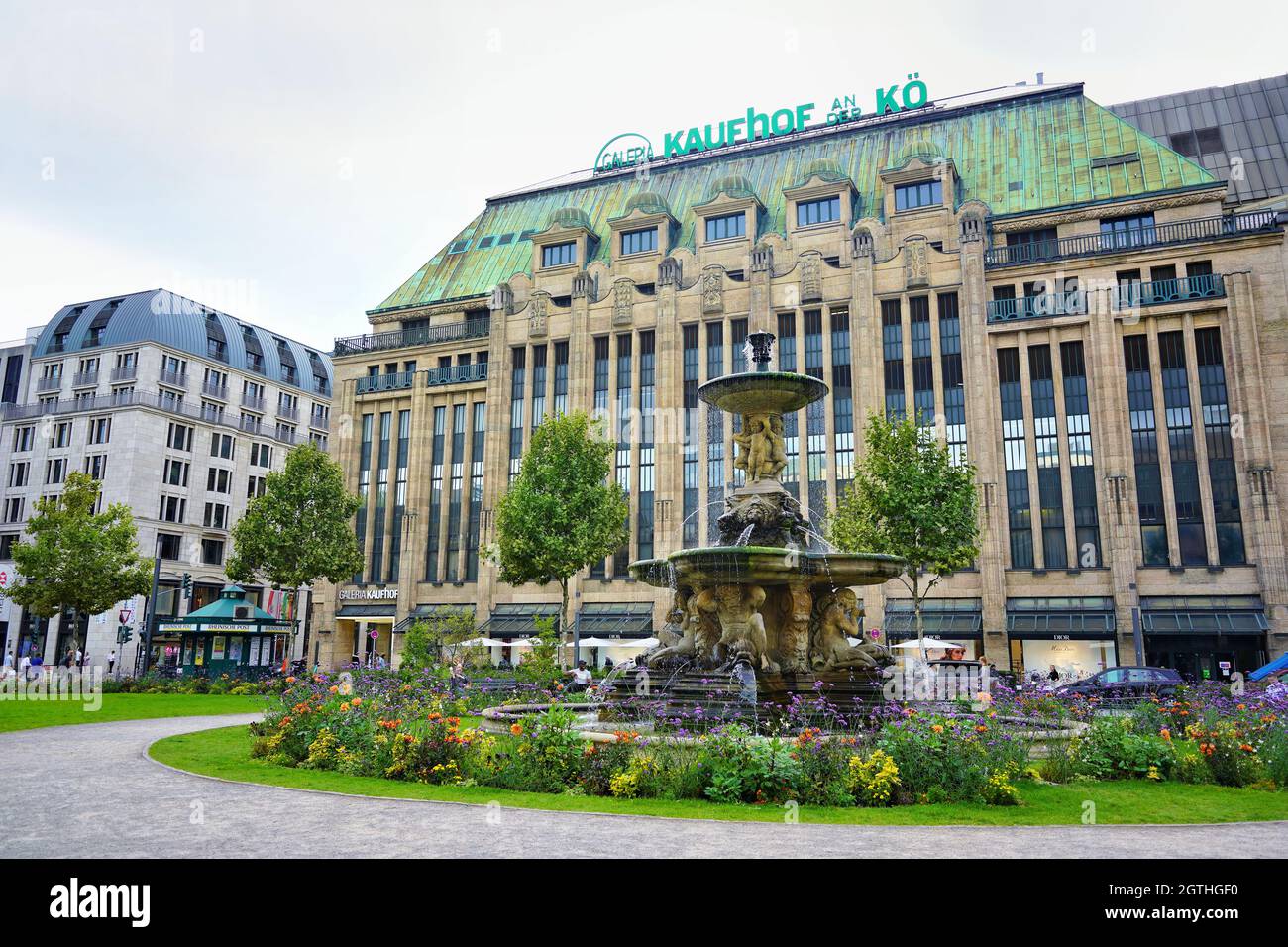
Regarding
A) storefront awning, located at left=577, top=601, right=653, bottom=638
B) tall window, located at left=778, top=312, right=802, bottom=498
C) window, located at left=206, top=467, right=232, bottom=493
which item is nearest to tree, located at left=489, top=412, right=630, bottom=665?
storefront awning, located at left=577, top=601, right=653, bottom=638

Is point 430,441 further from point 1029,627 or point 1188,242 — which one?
point 1188,242

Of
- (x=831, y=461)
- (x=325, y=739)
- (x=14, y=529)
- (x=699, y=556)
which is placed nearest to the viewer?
(x=325, y=739)

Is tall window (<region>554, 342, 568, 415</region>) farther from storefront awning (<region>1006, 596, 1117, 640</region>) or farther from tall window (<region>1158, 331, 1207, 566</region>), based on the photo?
tall window (<region>1158, 331, 1207, 566</region>)

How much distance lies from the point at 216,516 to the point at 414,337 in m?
25.6

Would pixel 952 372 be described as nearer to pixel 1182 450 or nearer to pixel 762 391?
pixel 1182 450

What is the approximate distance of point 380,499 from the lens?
201ft

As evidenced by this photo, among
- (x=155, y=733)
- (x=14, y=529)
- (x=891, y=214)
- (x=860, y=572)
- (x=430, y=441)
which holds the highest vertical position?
(x=891, y=214)

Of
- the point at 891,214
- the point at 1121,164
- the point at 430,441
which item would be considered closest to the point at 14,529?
the point at 430,441

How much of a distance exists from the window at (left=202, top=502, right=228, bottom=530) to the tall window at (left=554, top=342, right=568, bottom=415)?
35191mm

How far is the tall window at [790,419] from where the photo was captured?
167ft

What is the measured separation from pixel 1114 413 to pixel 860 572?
1350 inches

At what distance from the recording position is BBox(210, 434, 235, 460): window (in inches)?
2936

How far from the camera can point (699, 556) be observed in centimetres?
1656

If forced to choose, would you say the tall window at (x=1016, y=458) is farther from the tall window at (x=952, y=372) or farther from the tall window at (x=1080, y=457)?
the tall window at (x=1080, y=457)
